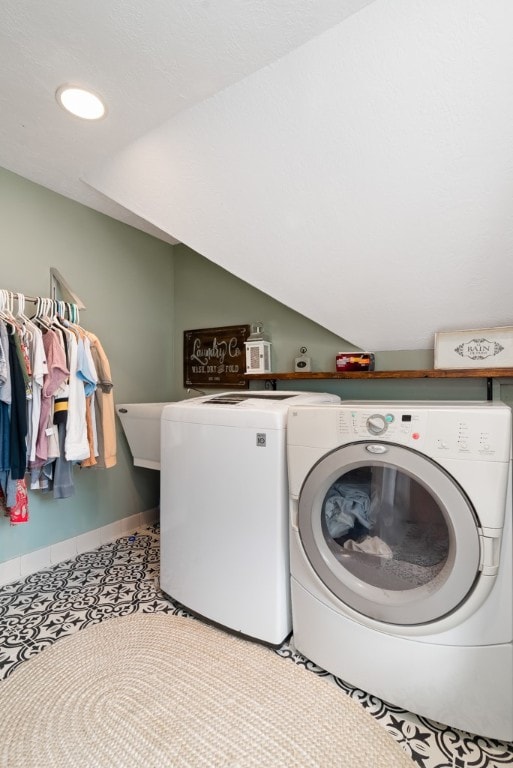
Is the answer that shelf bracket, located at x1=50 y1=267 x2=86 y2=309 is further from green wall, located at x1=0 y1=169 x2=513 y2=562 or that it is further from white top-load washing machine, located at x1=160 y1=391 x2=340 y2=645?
white top-load washing machine, located at x1=160 y1=391 x2=340 y2=645

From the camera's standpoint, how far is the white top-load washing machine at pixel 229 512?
143 cm

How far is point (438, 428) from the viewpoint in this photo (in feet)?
3.64

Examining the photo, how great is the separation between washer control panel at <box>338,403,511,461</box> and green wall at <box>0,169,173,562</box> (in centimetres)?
182

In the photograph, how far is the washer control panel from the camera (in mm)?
1041

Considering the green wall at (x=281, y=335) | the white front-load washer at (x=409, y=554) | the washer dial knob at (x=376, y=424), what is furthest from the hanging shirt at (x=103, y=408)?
the washer dial knob at (x=376, y=424)

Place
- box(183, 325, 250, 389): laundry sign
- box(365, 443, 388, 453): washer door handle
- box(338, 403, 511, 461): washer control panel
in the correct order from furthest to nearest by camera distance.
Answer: box(183, 325, 250, 389): laundry sign, box(365, 443, 388, 453): washer door handle, box(338, 403, 511, 461): washer control panel

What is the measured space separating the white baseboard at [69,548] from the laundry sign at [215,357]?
106 centimetres

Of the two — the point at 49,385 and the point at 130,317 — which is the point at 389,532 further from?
the point at 130,317

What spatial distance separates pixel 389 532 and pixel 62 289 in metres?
2.08

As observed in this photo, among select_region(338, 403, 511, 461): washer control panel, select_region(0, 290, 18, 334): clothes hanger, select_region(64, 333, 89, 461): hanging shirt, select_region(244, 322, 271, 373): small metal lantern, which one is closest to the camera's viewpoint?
select_region(338, 403, 511, 461): washer control panel

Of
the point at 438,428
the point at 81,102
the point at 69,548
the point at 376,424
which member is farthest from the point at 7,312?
the point at 438,428

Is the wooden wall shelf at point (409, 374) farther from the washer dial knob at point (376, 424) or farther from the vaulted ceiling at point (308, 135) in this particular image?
the washer dial knob at point (376, 424)

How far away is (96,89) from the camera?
4.54ft

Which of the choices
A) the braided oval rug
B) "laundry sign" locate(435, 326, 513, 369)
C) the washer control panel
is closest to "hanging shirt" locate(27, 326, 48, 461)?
the braided oval rug
